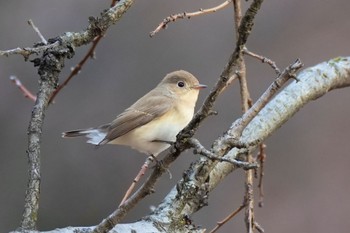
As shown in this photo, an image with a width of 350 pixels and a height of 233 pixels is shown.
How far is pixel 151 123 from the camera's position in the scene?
105 inches

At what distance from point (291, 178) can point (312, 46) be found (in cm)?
104

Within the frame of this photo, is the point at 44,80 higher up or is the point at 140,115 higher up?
the point at 140,115

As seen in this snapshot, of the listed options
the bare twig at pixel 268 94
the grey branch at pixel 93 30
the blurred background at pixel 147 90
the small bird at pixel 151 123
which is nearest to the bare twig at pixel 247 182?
the bare twig at pixel 268 94

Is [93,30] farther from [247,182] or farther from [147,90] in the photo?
[147,90]

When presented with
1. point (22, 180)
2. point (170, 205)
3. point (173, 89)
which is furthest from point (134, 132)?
point (22, 180)

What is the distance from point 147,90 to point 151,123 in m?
2.08

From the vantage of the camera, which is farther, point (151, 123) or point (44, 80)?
point (151, 123)

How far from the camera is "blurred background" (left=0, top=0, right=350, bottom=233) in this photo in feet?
15.1

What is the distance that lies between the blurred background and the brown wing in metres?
1.60

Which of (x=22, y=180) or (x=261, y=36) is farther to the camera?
(x=261, y=36)

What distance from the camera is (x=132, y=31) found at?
5086mm

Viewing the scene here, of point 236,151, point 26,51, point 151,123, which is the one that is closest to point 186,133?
point 26,51

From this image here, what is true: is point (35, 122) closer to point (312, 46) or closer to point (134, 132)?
point (134, 132)

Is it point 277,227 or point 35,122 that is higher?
point 277,227
